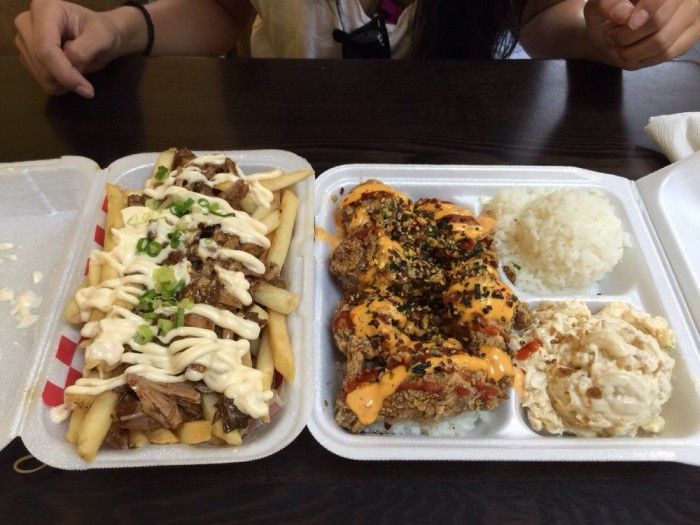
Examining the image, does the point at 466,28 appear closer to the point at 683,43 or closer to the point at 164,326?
the point at 683,43

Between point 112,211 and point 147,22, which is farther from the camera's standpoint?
point 147,22

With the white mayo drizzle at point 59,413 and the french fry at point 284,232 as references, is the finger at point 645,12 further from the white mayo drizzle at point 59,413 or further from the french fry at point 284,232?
the white mayo drizzle at point 59,413

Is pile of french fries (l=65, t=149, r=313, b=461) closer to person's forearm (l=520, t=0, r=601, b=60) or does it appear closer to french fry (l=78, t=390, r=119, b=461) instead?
french fry (l=78, t=390, r=119, b=461)

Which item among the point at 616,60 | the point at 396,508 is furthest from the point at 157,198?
the point at 616,60

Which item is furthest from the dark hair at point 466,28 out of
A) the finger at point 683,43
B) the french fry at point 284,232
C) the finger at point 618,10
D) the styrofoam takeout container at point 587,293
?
the french fry at point 284,232

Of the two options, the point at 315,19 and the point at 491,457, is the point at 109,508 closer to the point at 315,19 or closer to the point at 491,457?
the point at 491,457

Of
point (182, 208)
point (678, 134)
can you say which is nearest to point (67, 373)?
point (182, 208)

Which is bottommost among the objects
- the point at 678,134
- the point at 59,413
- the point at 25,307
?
the point at 25,307
